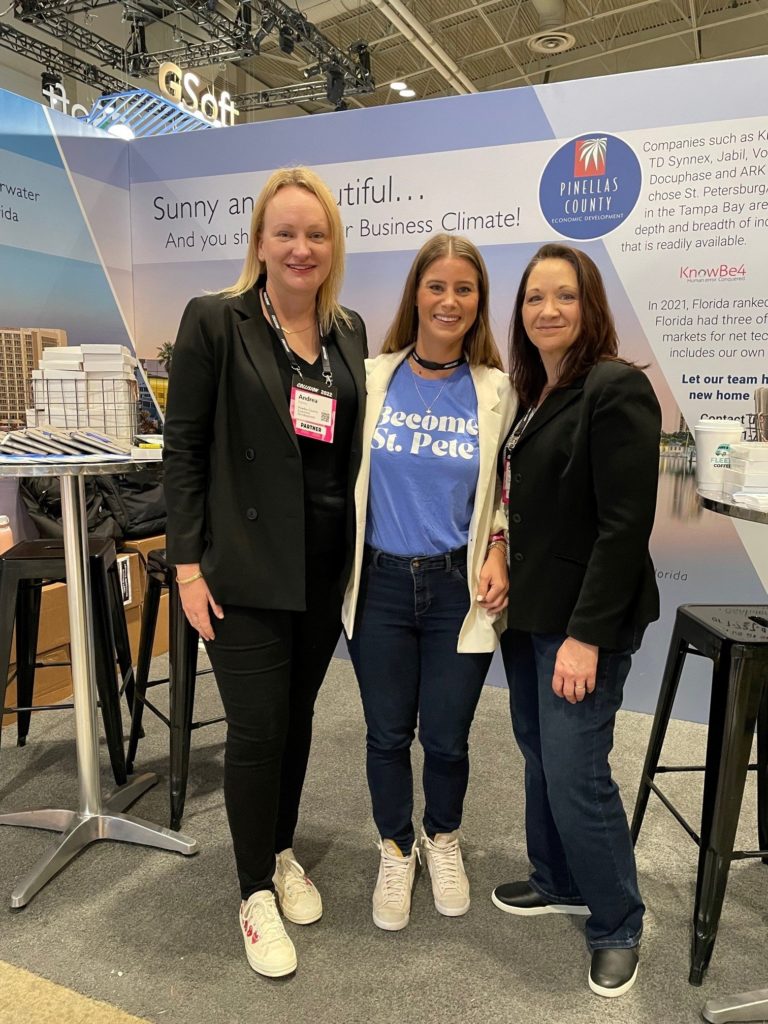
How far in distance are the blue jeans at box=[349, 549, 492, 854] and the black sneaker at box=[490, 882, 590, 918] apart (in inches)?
12.1

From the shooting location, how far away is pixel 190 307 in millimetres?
1519

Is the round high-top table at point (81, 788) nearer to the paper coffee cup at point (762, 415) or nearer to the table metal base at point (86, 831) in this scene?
the table metal base at point (86, 831)

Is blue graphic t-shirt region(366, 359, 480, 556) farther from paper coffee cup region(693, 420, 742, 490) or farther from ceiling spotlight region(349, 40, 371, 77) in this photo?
ceiling spotlight region(349, 40, 371, 77)

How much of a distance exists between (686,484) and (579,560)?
5.66 feet

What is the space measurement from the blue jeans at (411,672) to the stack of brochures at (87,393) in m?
0.91

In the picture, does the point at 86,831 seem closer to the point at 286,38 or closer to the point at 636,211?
the point at 636,211

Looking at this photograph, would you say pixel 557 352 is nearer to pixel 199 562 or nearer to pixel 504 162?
pixel 199 562

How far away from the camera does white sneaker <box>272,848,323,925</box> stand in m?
1.81

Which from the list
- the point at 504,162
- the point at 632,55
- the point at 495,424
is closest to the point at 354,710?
the point at 495,424

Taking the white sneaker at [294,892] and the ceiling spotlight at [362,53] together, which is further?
the ceiling spotlight at [362,53]

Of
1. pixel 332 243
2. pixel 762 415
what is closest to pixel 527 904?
pixel 762 415

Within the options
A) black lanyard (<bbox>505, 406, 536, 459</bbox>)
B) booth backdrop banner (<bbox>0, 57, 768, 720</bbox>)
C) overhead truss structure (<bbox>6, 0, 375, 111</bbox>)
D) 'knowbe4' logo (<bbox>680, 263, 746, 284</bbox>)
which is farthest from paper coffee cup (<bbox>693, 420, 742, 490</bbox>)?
overhead truss structure (<bbox>6, 0, 375, 111</bbox>)

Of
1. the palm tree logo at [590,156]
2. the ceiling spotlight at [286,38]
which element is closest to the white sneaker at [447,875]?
the palm tree logo at [590,156]

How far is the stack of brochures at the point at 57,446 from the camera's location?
1.85 metres
